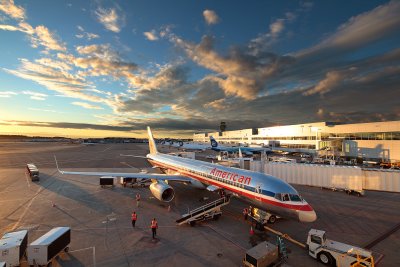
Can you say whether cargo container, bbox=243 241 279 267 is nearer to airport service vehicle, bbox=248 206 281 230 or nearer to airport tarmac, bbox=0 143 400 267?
airport tarmac, bbox=0 143 400 267

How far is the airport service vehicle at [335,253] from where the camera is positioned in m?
14.3

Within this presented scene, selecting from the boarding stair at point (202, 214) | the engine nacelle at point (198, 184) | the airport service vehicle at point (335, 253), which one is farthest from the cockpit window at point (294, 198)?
the engine nacelle at point (198, 184)

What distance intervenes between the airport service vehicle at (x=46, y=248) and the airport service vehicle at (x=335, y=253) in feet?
59.2

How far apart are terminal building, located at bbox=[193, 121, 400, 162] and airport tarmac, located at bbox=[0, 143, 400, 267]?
37938 millimetres

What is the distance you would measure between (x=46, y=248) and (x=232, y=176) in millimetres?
16723

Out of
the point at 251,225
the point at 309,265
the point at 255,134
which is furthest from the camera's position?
the point at 255,134

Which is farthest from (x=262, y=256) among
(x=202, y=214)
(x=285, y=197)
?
(x=202, y=214)

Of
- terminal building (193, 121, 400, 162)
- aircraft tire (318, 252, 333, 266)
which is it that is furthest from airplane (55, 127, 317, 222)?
terminal building (193, 121, 400, 162)

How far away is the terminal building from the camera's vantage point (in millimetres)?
64500

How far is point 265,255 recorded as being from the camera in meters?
14.2

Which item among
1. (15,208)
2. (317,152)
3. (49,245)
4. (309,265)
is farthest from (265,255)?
(317,152)

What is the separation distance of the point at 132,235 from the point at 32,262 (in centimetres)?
731

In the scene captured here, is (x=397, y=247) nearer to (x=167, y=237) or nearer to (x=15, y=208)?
(x=167, y=237)

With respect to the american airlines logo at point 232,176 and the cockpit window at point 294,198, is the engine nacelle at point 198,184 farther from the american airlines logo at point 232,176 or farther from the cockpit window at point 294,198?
the cockpit window at point 294,198
